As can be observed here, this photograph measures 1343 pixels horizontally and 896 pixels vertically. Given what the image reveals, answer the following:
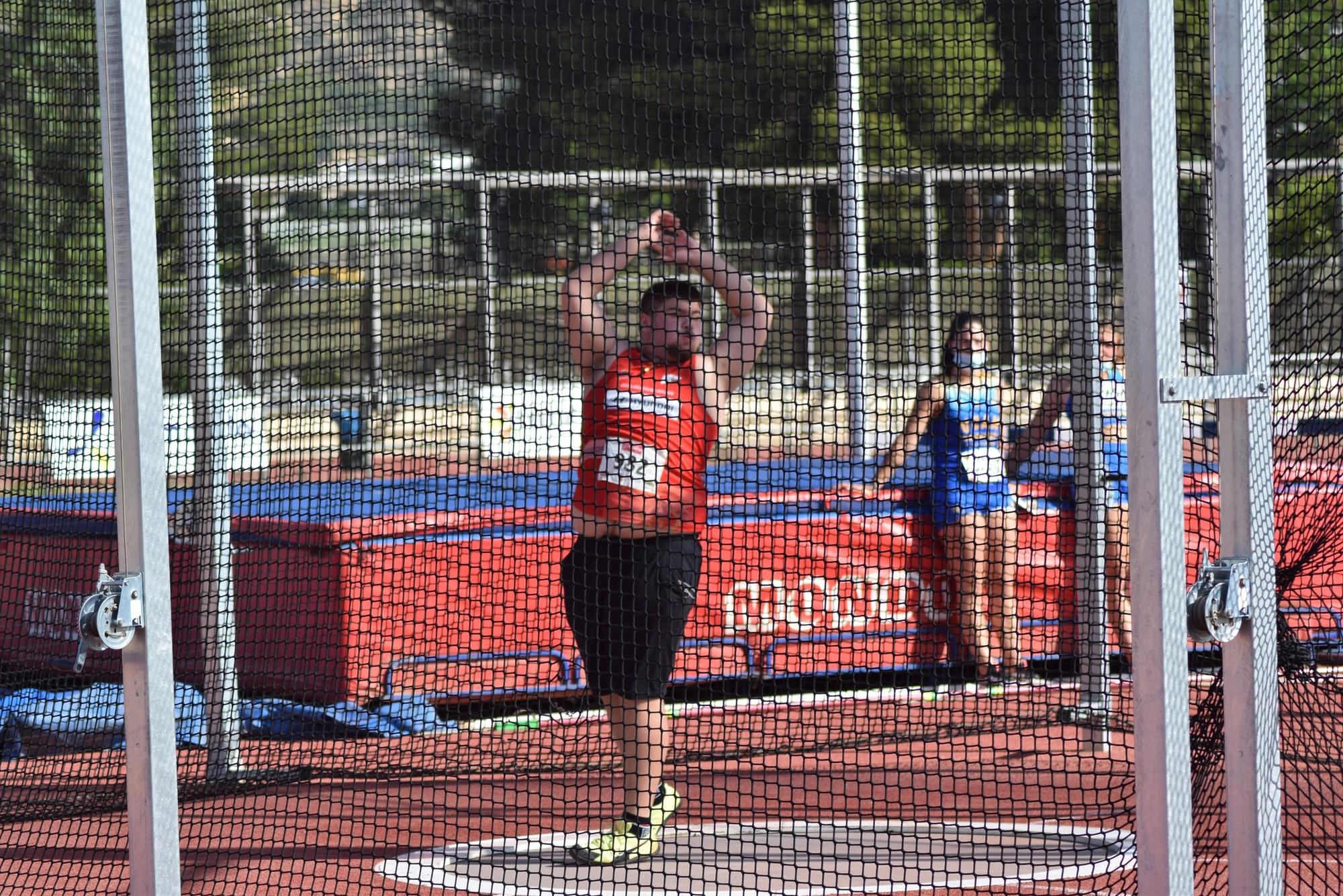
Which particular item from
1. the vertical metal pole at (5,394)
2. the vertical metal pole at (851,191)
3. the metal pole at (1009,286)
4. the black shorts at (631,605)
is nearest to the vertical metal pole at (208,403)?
the vertical metal pole at (5,394)

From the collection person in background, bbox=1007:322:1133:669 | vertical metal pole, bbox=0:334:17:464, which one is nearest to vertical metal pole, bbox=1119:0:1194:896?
person in background, bbox=1007:322:1133:669

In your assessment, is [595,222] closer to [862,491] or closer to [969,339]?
[862,491]

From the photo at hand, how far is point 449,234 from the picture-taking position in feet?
35.4

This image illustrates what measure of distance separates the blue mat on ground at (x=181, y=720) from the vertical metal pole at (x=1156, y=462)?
3654 millimetres

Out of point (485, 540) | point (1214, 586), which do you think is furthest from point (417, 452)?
point (1214, 586)

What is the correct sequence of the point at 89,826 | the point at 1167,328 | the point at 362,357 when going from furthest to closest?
1. the point at 362,357
2. the point at 89,826
3. the point at 1167,328

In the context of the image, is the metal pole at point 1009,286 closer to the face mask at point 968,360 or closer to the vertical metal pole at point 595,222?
the face mask at point 968,360

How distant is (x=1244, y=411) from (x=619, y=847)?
7.89ft

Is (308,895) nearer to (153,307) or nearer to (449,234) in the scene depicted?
(153,307)

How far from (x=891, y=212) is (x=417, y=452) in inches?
176

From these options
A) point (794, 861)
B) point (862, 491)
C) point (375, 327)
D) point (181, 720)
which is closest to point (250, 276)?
point (375, 327)

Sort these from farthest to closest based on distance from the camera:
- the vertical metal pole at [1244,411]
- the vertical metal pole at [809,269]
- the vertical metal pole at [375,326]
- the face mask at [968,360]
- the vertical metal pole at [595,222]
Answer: the vertical metal pole at [809,269]
the vertical metal pole at [375,326]
the face mask at [968,360]
the vertical metal pole at [595,222]
the vertical metal pole at [1244,411]

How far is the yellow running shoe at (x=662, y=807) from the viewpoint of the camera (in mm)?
4090

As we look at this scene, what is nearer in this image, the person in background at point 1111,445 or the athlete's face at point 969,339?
the person in background at point 1111,445
